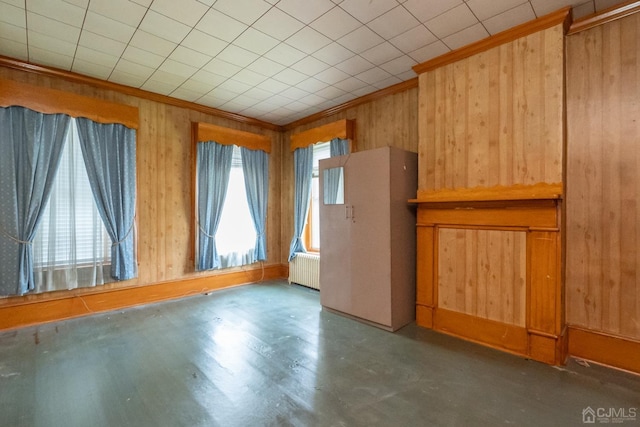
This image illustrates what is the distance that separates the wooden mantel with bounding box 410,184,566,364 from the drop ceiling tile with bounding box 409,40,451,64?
1.38 metres

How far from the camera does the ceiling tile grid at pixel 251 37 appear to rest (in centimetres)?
227

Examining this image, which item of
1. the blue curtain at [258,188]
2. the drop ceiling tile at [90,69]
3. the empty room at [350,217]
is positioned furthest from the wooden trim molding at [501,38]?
the drop ceiling tile at [90,69]

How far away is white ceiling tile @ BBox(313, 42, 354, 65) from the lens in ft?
9.28

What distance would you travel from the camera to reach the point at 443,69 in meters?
2.98

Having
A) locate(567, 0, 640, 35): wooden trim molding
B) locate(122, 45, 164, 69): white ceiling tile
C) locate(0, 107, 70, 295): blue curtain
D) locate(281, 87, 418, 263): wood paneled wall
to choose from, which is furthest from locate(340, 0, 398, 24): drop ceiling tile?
locate(0, 107, 70, 295): blue curtain

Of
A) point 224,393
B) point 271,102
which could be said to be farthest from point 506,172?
point 271,102

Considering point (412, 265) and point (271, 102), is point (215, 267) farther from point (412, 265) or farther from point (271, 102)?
point (412, 265)

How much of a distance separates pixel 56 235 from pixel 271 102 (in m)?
3.05

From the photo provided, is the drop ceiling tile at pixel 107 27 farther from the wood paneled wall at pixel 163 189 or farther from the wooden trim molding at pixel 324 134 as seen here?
the wooden trim molding at pixel 324 134

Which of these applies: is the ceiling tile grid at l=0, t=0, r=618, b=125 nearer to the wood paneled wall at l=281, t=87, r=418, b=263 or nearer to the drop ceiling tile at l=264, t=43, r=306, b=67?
the drop ceiling tile at l=264, t=43, r=306, b=67

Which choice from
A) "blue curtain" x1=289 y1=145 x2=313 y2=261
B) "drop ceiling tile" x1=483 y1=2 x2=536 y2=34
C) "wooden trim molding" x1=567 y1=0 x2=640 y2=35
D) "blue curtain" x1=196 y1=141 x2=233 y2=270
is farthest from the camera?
"blue curtain" x1=289 y1=145 x2=313 y2=261

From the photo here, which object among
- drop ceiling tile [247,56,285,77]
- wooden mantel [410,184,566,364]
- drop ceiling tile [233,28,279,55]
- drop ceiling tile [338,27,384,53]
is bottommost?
wooden mantel [410,184,566,364]

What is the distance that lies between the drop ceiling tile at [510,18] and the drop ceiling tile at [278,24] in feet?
5.24

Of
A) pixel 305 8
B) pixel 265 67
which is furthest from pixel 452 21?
pixel 265 67
